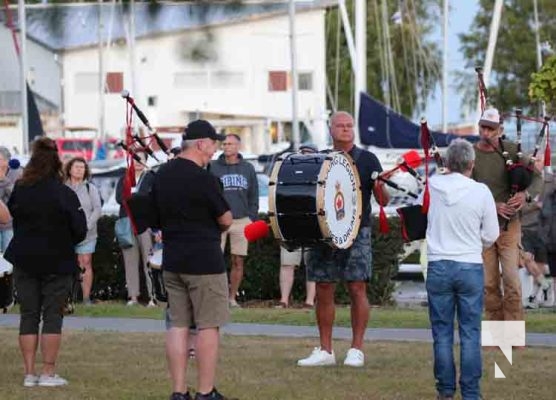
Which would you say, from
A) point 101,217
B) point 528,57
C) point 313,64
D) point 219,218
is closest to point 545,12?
point 528,57

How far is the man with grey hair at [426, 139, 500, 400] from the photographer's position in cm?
1015

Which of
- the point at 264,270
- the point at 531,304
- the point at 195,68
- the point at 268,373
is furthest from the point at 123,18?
the point at 268,373

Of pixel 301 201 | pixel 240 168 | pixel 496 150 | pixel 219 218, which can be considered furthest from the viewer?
pixel 240 168

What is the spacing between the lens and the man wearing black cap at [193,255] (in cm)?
1008

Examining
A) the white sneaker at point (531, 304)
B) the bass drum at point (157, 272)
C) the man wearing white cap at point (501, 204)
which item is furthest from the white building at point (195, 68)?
the bass drum at point (157, 272)

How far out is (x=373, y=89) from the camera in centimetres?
6266

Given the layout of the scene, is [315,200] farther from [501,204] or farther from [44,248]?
[44,248]

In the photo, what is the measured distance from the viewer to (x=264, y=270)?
1833 cm

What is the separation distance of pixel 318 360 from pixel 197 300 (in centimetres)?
240

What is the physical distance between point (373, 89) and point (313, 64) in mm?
4262

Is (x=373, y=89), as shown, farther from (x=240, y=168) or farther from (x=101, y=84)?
(x=240, y=168)

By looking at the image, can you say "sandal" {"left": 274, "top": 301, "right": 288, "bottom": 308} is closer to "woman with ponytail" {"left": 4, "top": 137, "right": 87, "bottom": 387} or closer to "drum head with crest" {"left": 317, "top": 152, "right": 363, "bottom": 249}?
"drum head with crest" {"left": 317, "top": 152, "right": 363, "bottom": 249}

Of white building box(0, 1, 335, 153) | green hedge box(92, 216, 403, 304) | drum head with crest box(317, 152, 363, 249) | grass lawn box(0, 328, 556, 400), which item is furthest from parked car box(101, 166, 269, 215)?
→ white building box(0, 1, 335, 153)

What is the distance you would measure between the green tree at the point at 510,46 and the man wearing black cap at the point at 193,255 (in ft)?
134
